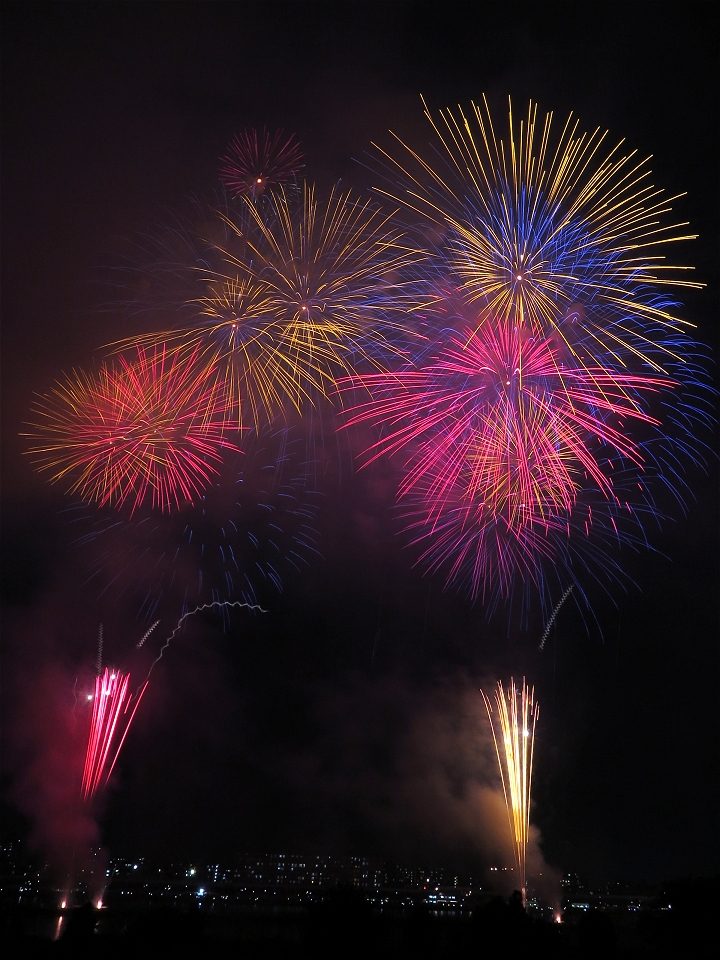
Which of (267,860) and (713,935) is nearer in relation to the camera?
(713,935)

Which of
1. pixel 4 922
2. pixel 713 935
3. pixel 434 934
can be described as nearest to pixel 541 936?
pixel 434 934

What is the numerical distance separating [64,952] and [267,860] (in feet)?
265

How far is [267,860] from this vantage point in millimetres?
102750

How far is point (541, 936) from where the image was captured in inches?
1292

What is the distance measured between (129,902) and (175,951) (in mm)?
29123

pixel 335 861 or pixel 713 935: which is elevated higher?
pixel 335 861

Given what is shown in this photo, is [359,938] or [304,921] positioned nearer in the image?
[359,938]

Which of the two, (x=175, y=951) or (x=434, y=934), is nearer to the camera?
(x=175, y=951)

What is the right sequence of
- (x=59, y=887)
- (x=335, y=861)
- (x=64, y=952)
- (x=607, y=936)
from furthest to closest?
1. (x=335, y=861)
2. (x=59, y=887)
3. (x=607, y=936)
4. (x=64, y=952)

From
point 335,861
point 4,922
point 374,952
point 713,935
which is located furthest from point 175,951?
point 335,861

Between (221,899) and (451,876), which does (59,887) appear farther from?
(451,876)

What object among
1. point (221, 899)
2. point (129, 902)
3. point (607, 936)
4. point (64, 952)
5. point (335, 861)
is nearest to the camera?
point (64, 952)

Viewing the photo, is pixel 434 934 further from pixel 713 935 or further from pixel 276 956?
pixel 713 935

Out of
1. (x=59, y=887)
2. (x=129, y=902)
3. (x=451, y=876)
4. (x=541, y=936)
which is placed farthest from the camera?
(x=451, y=876)
